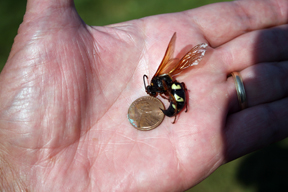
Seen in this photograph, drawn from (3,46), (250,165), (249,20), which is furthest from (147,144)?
(3,46)

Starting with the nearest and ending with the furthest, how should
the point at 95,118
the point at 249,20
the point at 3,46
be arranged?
the point at 95,118 → the point at 249,20 → the point at 3,46

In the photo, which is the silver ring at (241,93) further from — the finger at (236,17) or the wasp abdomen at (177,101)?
the finger at (236,17)

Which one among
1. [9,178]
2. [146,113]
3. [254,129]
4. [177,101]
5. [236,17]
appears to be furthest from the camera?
[236,17]

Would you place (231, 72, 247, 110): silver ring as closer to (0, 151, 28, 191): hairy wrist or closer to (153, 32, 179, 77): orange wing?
(153, 32, 179, 77): orange wing

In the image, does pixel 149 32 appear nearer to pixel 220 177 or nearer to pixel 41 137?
pixel 41 137

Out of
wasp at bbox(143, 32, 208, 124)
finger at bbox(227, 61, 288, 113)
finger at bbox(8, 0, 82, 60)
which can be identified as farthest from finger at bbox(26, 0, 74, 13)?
finger at bbox(227, 61, 288, 113)

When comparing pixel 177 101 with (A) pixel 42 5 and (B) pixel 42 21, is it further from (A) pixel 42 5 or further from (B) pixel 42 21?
(A) pixel 42 5

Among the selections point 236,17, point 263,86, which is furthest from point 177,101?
point 236,17
